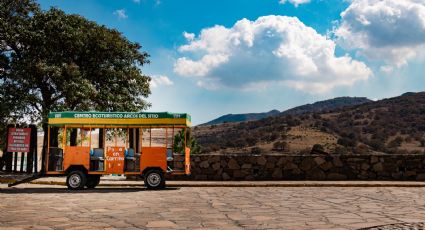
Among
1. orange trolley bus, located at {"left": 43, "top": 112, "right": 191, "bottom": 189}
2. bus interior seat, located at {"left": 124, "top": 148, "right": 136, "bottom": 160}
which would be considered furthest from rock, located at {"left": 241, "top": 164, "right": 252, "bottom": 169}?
bus interior seat, located at {"left": 124, "top": 148, "right": 136, "bottom": 160}

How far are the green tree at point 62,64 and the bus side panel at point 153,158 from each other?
1001 cm

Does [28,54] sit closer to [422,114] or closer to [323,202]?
[323,202]

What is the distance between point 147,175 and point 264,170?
5.47 metres

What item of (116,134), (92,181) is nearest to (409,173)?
(116,134)

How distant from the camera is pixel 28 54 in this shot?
2650 cm

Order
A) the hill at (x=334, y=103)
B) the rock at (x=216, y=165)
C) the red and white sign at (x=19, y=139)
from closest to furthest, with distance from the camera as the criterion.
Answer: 1. the rock at (x=216, y=165)
2. the red and white sign at (x=19, y=139)
3. the hill at (x=334, y=103)

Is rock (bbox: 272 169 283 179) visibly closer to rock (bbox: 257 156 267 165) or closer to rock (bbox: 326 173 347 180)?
rock (bbox: 257 156 267 165)

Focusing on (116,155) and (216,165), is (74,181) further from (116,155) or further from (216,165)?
(216,165)

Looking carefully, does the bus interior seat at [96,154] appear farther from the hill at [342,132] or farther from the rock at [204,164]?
the hill at [342,132]

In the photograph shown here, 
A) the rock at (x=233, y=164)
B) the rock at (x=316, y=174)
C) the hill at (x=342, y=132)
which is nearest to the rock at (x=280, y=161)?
the rock at (x=316, y=174)

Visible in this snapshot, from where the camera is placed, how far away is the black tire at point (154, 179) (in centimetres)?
1656

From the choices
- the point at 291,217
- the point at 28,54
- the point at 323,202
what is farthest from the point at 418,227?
the point at 28,54

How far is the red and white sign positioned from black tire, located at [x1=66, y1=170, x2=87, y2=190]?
9.35 m

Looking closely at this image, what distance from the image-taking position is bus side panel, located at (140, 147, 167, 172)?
1653cm
